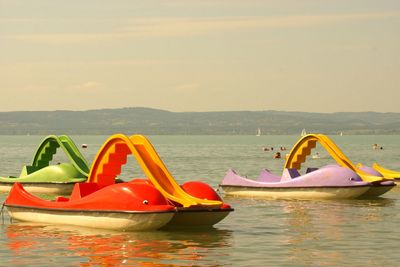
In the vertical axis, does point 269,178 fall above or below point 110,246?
above

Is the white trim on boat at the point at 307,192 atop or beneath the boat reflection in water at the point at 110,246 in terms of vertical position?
atop

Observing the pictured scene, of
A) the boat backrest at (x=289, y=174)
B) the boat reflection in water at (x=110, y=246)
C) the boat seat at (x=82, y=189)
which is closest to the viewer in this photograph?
the boat reflection in water at (x=110, y=246)

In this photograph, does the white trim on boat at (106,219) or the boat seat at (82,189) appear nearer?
the white trim on boat at (106,219)

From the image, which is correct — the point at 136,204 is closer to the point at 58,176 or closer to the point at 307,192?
the point at 307,192

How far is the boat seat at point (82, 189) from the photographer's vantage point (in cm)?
2873

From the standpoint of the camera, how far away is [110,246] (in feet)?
80.8

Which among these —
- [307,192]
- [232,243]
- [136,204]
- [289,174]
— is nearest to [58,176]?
[289,174]

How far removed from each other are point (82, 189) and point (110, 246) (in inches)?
190

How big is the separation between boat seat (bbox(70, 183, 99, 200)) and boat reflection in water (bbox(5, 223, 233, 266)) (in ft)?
3.45

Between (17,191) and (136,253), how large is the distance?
8.77m

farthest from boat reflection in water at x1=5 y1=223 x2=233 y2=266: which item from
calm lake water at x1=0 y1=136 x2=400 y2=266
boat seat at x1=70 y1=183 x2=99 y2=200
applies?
boat seat at x1=70 y1=183 x2=99 y2=200

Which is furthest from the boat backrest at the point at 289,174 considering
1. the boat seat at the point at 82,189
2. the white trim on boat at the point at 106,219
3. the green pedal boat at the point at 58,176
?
the white trim on boat at the point at 106,219

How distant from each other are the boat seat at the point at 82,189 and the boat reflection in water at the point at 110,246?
105 cm

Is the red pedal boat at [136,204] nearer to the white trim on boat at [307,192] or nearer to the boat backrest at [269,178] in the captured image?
the white trim on boat at [307,192]
